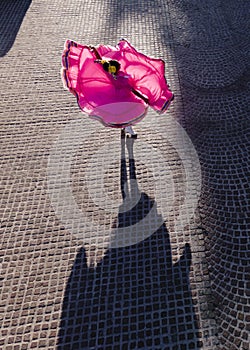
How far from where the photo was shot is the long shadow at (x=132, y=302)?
2916mm

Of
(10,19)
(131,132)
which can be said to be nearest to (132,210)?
(131,132)

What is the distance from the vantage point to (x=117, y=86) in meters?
3.57

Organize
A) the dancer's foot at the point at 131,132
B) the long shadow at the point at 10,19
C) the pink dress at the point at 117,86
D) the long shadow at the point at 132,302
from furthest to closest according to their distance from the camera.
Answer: the long shadow at the point at 10,19
the dancer's foot at the point at 131,132
the pink dress at the point at 117,86
the long shadow at the point at 132,302

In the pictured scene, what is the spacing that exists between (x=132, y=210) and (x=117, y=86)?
4.83ft

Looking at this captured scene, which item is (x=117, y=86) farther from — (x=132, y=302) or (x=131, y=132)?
(x=132, y=302)

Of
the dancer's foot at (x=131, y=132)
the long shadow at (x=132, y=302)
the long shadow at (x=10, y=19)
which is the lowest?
the long shadow at (x=132, y=302)

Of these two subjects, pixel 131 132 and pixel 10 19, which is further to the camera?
pixel 10 19

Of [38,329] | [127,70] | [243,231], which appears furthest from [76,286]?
[127,70]

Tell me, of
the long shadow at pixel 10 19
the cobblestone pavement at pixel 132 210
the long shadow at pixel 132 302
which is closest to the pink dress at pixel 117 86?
the cobblestone pavement at pixel 132 210

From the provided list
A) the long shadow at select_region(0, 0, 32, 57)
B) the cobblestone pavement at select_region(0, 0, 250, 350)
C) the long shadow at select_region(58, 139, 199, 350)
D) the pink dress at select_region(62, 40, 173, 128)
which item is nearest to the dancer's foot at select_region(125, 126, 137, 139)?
the cobblestone pavement at select_region(0, 0, 250, 350)

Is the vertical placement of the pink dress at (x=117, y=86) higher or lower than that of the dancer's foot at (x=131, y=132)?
higher

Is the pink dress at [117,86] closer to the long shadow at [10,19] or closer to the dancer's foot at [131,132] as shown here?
the dancer's foot at [131,132]

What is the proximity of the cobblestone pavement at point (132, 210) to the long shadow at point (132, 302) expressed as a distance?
0.03 feet

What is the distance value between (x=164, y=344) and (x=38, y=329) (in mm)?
1213
